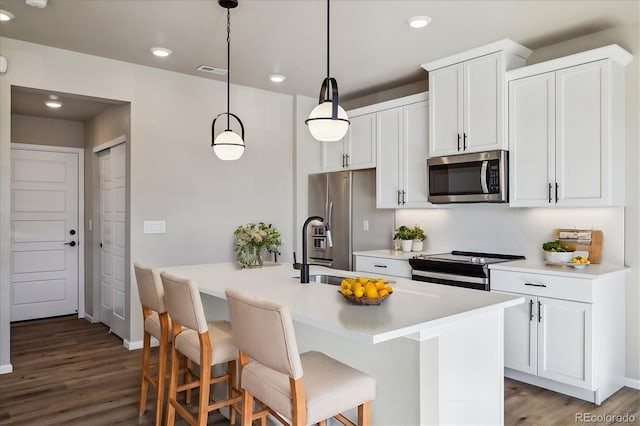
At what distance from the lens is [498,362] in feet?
6.88

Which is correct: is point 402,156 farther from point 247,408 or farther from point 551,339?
point 247,408

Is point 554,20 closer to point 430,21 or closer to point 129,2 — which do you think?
point 430,21

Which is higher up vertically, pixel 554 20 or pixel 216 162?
pixel 554 20

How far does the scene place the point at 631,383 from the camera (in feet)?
11.0

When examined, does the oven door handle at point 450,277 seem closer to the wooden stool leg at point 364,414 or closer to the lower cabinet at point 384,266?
the lower cabinet at point 384,266

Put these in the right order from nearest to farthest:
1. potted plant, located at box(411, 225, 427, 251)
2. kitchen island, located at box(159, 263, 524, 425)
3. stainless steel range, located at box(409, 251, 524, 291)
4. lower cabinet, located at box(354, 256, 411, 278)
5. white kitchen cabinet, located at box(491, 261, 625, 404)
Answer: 1. kitchen island, located at box(159, 263, 524, 425)
2. white kitchen cabinet, located at box(491, 261, 625, 404)
3. stainless steel range, located at box(409, 251, 524, 291)
4. lower cabinet, located at box(354, 256, 411, 278)
5. potted plant, located at box(411, 225, 427, 251)

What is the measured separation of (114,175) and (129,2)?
2343 mm

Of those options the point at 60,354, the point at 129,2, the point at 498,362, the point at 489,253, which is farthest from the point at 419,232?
the point at 60,354

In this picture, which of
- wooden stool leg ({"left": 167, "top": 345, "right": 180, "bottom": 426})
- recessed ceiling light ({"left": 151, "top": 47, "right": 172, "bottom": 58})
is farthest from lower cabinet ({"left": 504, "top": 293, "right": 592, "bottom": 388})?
recessed ceiling light ({"left": 151, "top": 47, "right": 172, "bottom": 58})

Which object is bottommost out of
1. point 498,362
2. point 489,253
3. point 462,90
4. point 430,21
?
point 498,362

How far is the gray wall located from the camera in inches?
220

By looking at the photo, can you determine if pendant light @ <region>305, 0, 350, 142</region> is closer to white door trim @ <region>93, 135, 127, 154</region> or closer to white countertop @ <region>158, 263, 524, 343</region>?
white countertop @ <region>158, 263, 524, 343</region>

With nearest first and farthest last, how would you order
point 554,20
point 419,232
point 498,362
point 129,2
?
point 498,362 → point 129,2 → point 554,20 → point 419,232

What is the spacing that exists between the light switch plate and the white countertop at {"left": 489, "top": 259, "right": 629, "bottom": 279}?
3009mm
